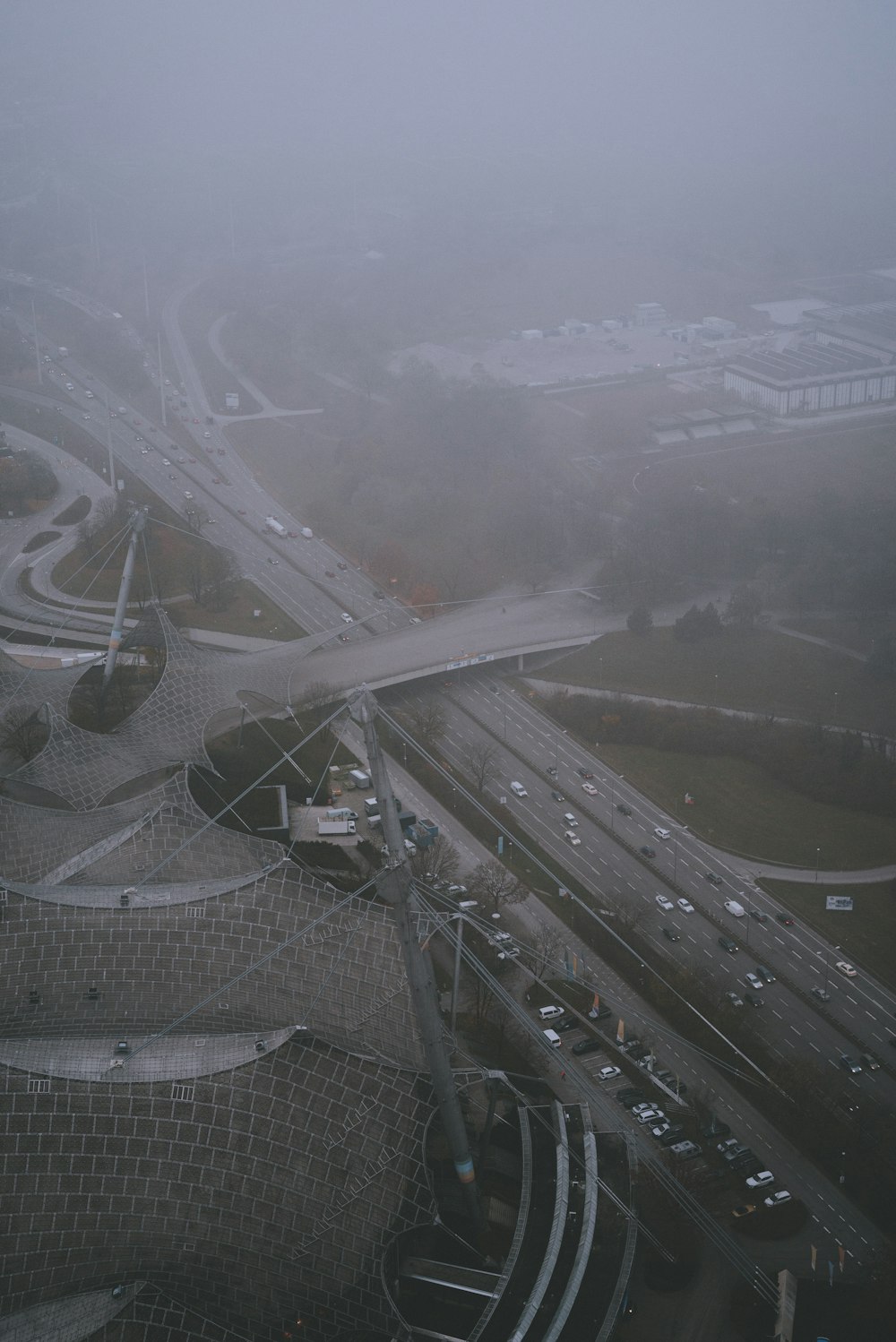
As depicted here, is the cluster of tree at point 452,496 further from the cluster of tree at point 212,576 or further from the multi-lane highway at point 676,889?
the multi-lane highway at point 676,889

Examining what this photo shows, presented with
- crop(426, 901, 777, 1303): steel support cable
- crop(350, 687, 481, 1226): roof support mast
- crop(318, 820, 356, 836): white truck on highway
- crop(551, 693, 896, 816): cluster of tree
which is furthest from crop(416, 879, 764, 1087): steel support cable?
crop(551, 693, 896, 816): cluster of tree

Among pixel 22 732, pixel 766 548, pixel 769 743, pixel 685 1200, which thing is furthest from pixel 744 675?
pixel 22 732

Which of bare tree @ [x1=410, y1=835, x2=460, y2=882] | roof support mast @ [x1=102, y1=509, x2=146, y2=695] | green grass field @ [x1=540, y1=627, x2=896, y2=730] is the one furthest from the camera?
green grass field @ [x1=540, y1=627, x2=896, y2=730]

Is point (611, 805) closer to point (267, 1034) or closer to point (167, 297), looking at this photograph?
point (267, 1034)

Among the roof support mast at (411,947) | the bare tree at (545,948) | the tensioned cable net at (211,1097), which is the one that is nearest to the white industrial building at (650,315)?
the bare tree at (545,948)

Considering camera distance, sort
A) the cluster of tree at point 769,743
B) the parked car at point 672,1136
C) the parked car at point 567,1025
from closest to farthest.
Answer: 1. the parked car at point 672,1136
2. the parked car at point 567,1025
3. the cluster of tree at point 769,743

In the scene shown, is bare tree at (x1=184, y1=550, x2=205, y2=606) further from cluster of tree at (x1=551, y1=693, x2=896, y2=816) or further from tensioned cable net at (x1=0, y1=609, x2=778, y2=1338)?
tensioned cable net at (x1=0, y1=609, x2=778, y2=1338)
